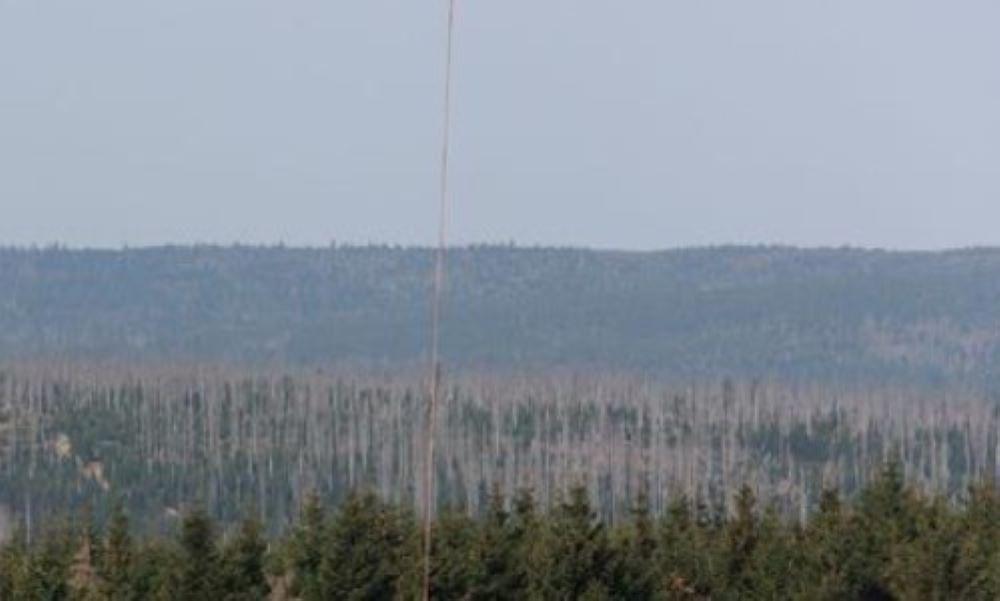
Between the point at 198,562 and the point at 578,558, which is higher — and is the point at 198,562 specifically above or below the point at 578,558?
below

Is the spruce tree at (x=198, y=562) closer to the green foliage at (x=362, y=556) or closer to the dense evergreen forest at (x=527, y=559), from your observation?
the dense evergreen forest at (x=527, y=559)

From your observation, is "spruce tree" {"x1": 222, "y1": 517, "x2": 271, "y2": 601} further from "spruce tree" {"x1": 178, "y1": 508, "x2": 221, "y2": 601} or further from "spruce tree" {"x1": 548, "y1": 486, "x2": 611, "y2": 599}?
"spruce tree" {"x1": 548, "y1": 486, "x2": 611, "y2": 599}

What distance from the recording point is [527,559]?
41594mm

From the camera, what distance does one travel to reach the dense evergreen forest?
133ft

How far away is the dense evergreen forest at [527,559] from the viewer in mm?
40500

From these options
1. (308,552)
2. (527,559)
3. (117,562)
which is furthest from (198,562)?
(308,552)

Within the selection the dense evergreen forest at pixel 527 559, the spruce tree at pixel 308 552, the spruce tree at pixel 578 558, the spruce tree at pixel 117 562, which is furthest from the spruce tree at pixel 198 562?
the spruce tree at pixel 578 558

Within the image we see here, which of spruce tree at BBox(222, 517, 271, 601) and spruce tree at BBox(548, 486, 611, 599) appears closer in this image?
spruce tree at BBox(548, 486, 611, 599)

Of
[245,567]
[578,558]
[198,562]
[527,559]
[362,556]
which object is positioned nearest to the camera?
[198,562]

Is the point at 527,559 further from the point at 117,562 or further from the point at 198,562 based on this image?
the point at 117,562

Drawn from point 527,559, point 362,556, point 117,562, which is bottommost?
point 117,562

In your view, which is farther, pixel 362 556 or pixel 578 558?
pixel 362 556

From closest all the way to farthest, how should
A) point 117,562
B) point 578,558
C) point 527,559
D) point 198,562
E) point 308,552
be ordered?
point 198,562 < point 578,558 < point 527,559 < point 117,562 < point 308,552

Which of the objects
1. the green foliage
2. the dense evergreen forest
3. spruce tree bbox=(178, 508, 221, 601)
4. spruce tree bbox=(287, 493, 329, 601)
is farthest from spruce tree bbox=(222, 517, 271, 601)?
the green foliage
